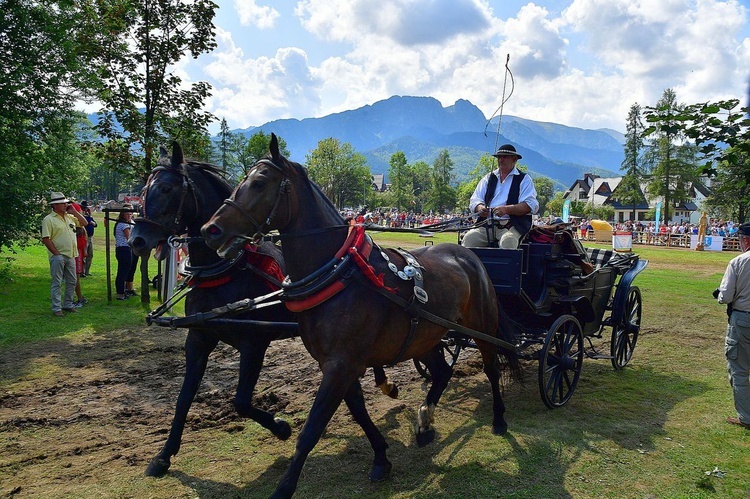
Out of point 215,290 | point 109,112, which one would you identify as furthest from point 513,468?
point 109,112

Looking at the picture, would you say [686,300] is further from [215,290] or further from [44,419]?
[44,419]

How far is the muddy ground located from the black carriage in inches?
54.6

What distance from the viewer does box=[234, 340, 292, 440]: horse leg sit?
14.9 ft

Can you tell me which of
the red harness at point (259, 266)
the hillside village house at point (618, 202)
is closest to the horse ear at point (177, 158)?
the red harness at point (259, 266)

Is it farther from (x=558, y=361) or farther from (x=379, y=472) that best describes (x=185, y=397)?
(x=558, y=361)

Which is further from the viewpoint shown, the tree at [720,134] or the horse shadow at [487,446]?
the horse shadow at [487,446]

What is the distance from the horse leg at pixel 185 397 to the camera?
4.26m

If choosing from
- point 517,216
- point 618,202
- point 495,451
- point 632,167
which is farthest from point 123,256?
point 618,202

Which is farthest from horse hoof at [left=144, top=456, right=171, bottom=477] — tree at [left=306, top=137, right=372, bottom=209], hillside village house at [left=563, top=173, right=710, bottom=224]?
hillside village house at [left=563, top=173, right=710, bottom=224]

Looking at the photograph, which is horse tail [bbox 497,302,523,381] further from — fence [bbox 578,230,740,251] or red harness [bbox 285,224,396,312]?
fence [bbox 578,230,740,251]

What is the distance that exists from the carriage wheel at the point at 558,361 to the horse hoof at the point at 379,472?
2.15m

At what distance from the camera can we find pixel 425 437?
4.91 meters

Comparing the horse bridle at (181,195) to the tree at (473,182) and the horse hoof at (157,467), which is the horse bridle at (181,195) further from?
the tree at (473,182)

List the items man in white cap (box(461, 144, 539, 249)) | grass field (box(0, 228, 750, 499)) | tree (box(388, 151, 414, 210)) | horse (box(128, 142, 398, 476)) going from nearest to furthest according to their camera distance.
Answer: grass field (box(0, 228, 750, 499))
horse (box(128, 142, 398, 476))
man in white cap (box(461, 144, 539, 249))
tree (box(388, 151, 414, 210))
